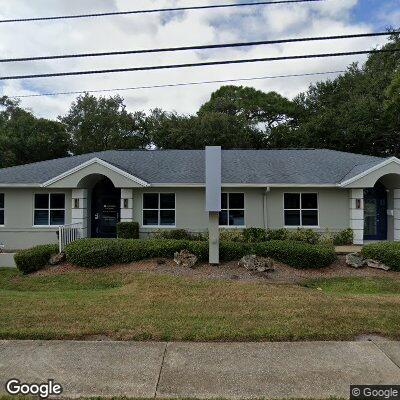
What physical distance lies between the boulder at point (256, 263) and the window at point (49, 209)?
31.1 feet

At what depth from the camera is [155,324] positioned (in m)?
6.25

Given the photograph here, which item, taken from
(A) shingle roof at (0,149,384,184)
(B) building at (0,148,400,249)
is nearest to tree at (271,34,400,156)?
(A) shingle roof at (0,149,384,184)

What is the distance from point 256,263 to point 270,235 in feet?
14.1

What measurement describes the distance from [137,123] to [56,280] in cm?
3083

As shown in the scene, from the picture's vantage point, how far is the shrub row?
15.4 m

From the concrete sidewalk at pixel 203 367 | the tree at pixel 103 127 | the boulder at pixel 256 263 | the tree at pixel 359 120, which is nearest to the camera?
the concrete sidewalk at pixel 203 367

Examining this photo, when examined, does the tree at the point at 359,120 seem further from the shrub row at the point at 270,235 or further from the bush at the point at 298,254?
the bush at the point at 298,254

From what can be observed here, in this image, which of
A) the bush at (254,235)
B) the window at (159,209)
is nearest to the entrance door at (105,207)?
the window at (159,209)

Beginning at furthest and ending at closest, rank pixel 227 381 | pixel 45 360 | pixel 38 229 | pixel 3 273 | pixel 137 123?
1. pixel 137 123
2. pixel 38 229
3. pixel 3 273
4. pixel 45 360
5. pixel 227 381

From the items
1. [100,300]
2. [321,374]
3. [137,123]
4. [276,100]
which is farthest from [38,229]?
[276,100]

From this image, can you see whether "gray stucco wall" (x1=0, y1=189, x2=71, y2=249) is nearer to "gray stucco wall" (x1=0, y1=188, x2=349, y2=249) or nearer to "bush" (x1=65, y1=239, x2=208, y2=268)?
"gray stucco wall" (x1=0, y1=188, x2=349, y2=249)

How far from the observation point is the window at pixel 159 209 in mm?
16688

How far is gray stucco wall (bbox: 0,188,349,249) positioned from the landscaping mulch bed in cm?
445

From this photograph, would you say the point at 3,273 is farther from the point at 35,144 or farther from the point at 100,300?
the point at 35,144
